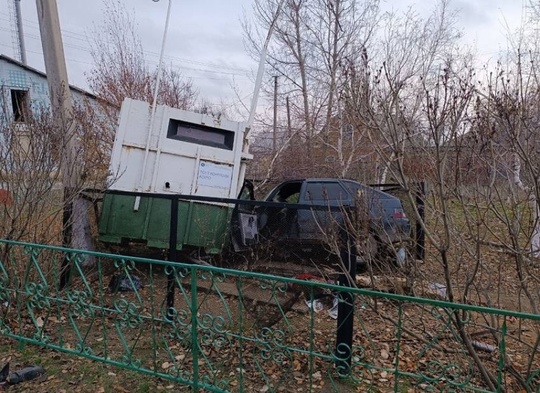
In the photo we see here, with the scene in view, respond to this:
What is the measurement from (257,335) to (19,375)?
1.86 metres

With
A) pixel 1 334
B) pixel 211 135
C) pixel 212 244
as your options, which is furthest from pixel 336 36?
pixel 1 334

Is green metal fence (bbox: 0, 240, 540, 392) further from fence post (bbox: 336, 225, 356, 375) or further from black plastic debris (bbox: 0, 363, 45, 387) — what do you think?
black plastic debris (bbox: 0, 363, 45, 387)

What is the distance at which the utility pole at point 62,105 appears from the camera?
4484 millimetres

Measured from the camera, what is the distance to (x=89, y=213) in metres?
5.22

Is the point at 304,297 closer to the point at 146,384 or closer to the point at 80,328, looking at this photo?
the point at 146,384

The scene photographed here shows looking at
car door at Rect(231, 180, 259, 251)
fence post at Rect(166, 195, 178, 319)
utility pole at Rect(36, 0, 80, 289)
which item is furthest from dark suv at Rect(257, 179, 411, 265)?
utility pole at Rect(36, 0, 80, 289)

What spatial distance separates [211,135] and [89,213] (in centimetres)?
192

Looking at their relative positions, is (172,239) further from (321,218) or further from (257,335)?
(321,218)

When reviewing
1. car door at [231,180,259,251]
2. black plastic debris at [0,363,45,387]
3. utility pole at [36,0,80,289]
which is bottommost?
black plastic debris at [0,363,45,387]

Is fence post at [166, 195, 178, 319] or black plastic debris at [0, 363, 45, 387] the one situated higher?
fence post at [166, 195, 178, 319]

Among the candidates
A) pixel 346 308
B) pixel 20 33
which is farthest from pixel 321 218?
pixel 20 33

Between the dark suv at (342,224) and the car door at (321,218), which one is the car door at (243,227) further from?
the car door at (321,218)

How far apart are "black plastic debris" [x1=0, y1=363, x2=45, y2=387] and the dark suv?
227 centimetres

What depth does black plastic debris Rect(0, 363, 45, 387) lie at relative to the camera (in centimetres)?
304
